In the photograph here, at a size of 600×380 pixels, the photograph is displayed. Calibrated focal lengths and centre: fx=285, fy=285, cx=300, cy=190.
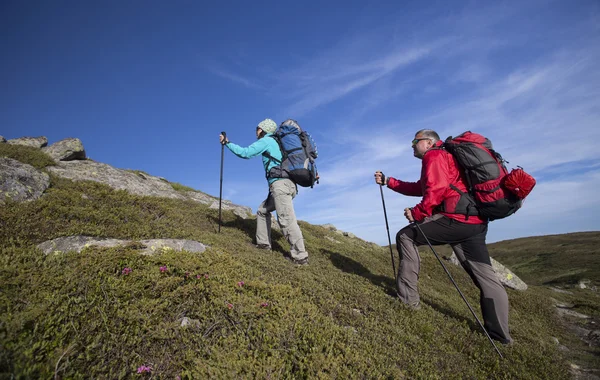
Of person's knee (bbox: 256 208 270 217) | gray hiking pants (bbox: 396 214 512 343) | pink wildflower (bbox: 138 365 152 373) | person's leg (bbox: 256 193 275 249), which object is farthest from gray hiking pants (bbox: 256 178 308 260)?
pink wildflower (bbox: 138 365 152 373)

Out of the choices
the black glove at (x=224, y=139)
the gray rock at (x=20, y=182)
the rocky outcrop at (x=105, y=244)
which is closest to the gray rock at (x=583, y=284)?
the black glove at (x=224, y=139)

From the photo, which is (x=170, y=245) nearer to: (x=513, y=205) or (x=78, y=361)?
(x=78, y=361)

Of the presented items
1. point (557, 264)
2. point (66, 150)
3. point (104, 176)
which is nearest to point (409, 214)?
point (104, 176)

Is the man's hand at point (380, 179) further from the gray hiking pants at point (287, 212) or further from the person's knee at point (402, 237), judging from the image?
the gray hiking pants at point (287, 212)

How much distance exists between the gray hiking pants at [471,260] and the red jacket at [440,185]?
0.26 metres

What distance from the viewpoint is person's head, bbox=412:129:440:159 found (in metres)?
7.66

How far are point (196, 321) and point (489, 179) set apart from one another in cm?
679

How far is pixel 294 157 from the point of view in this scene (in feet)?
31.2

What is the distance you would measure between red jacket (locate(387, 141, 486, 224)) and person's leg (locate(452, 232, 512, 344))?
2.12ft

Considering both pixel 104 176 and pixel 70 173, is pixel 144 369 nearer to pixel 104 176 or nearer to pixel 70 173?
pixel 70 173

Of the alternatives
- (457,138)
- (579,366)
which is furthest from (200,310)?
(579,366)

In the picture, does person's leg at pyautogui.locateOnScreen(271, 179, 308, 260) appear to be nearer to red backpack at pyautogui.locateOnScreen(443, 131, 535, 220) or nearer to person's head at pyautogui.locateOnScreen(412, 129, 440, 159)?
person's head at pyautogui.locateOnScreen(412, 129, 440, 159)

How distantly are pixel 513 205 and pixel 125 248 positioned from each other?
340 inches

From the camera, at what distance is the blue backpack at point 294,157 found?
9.48m
